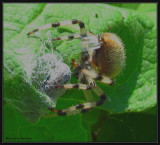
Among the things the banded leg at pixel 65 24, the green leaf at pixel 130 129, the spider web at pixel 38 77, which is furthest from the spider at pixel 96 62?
the green leaf at pixel 130 129

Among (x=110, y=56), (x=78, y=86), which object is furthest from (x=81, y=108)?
(x=110, y=56)

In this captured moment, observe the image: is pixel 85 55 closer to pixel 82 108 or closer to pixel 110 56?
pixel 110 56

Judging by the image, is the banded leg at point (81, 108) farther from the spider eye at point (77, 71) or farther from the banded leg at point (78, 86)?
the spider eye at point (77, 71)

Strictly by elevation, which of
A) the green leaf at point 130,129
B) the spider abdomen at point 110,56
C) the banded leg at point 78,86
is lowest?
the green leaf at point 130,129

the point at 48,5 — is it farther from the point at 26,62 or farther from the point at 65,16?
the point at 26,62

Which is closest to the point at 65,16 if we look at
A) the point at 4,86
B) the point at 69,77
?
the point at 69,77

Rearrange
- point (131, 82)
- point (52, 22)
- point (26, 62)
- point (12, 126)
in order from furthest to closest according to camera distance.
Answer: point (131, 82)
point (12, 126)
point (52, 22)
point (26, 62)

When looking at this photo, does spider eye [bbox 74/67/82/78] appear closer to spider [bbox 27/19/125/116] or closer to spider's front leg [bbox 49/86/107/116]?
spider [bbox 27/19/125/116]
